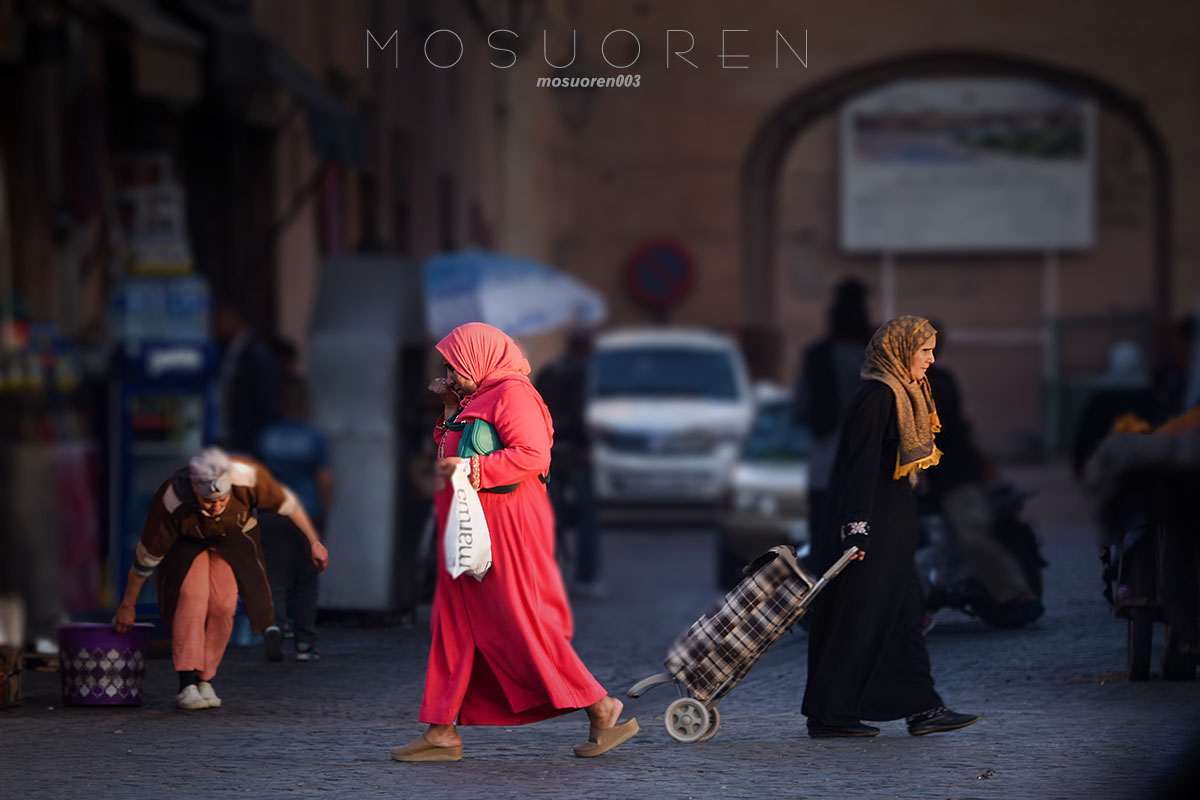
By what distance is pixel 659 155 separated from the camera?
32031 mm

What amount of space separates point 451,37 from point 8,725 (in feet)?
60.7

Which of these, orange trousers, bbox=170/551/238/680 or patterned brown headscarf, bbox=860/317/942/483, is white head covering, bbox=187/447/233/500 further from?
patterned brown headscarf, bbox=860/317/942/483

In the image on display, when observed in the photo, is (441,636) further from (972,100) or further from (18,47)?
(972,100)

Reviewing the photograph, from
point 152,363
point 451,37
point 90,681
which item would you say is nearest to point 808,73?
point 451,37

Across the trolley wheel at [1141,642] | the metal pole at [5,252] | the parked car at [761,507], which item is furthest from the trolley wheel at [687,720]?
the parked car at [761,507]

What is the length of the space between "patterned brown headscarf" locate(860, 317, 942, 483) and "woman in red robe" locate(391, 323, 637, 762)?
126 centimetres

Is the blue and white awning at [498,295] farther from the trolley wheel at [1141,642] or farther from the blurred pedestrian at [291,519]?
the trolley wheel at [1141,642]

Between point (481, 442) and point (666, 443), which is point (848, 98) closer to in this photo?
point (666, 443)

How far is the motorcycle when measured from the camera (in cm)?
873

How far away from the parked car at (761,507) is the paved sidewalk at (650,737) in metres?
4.62

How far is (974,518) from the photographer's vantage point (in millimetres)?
8852

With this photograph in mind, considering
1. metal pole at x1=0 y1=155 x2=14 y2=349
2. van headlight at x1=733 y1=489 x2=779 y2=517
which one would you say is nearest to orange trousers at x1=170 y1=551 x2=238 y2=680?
metal pole at x1=0 y1=155 x2=14 y2=349

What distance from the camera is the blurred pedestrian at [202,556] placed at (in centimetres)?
722

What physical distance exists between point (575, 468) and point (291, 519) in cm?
560
